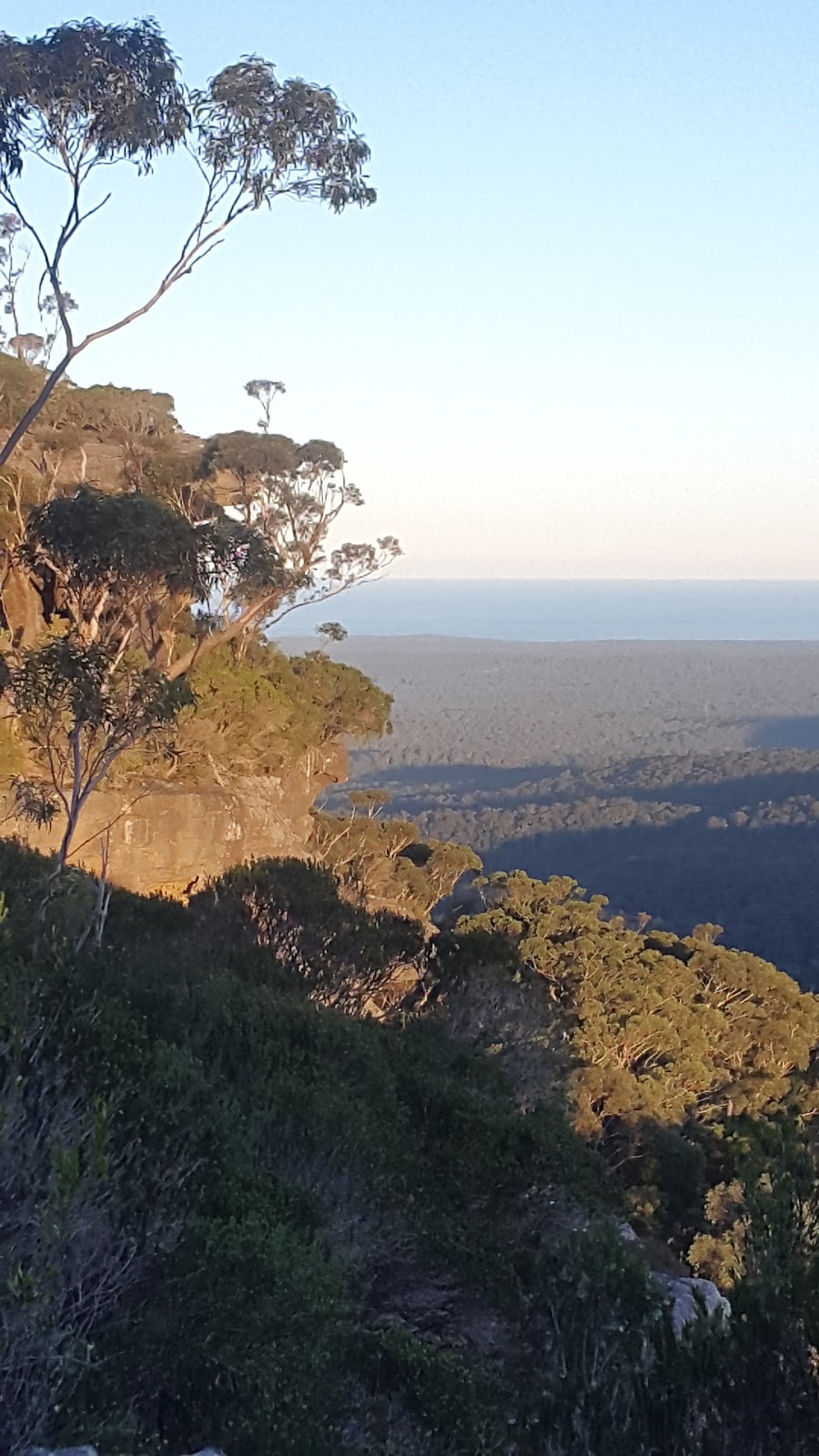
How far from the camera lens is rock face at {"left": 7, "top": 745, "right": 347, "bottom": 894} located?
1422 centimetres

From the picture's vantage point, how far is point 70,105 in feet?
30.5

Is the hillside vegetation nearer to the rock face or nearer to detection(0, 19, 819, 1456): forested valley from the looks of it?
detection(0, 19, 819, 1456): forested valley

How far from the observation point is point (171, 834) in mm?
14672

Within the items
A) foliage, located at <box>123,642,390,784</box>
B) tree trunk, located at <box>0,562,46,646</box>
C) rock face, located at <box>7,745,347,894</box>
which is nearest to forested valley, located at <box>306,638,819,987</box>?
foliage, located at <box>123,642,390,784</box>

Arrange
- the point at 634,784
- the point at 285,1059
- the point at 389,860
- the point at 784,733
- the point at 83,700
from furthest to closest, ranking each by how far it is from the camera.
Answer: the point at 784,733
the point at 634,784
the point at 389,860
the point at 83,700
the point at 285,1059

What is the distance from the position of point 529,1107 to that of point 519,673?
582 ft

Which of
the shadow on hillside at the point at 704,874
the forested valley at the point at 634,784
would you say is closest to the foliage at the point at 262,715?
the forested valley at the point at 634,784

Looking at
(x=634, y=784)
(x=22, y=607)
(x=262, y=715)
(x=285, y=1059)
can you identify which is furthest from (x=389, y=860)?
(x=634, y=784)

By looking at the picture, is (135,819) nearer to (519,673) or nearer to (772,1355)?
(772,1355)

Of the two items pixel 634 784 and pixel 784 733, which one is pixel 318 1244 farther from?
pixel 784 733

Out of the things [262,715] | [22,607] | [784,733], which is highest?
[22,607]

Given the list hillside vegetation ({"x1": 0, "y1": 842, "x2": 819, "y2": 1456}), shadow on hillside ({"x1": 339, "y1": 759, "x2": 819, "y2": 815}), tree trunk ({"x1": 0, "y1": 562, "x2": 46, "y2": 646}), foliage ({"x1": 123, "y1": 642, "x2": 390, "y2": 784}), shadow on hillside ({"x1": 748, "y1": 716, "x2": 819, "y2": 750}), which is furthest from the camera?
shadow on hillside ({"x1": 748, "y1": 716, "x2": 819, "y2": 750})

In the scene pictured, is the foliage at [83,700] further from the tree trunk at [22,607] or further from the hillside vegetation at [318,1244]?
→ the tree trunk at [22,607]

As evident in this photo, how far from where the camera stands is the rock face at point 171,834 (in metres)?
14.2
